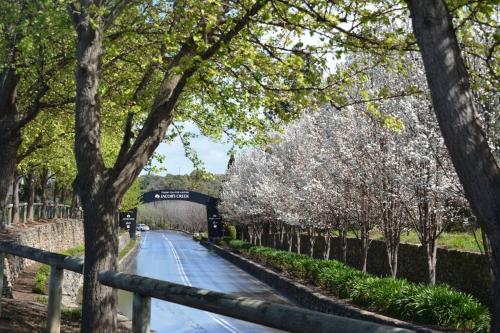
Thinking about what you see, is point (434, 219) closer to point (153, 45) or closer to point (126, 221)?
point (153, 45)

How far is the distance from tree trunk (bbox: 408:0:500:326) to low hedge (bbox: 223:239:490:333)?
9698mm

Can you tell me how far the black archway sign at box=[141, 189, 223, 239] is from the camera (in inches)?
2859

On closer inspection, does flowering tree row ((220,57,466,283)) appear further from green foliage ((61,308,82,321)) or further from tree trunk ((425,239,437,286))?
green foliage ((61,308,82,321))

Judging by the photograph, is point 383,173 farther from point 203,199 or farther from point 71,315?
point 203,199

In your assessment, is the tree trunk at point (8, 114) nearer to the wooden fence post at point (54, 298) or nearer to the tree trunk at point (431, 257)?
the wooden fence post at point (54, 298)

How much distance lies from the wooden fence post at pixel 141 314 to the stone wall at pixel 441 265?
13.2m

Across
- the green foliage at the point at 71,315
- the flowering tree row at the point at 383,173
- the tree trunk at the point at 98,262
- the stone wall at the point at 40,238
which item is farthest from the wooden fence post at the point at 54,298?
the stone wall at the point at 40,238

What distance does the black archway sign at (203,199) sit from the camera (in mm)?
72625

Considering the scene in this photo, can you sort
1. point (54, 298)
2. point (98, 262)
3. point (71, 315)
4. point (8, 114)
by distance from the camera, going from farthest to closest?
point (8, 114), point (71, 315), point (98, 262), point (54, 298)

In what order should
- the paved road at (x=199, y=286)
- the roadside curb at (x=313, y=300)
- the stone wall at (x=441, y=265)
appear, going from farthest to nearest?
1. the paved road at (x=199, y=286)
2. the stone wall at (x=441, y=265)
3. the roadside curb at (x=313, y=300)

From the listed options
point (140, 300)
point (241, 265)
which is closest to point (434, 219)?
point (140, 300)

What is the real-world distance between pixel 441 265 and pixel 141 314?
16713mm

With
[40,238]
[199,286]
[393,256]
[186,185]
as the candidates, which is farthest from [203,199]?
[186,185]

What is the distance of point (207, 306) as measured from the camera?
4270mm
